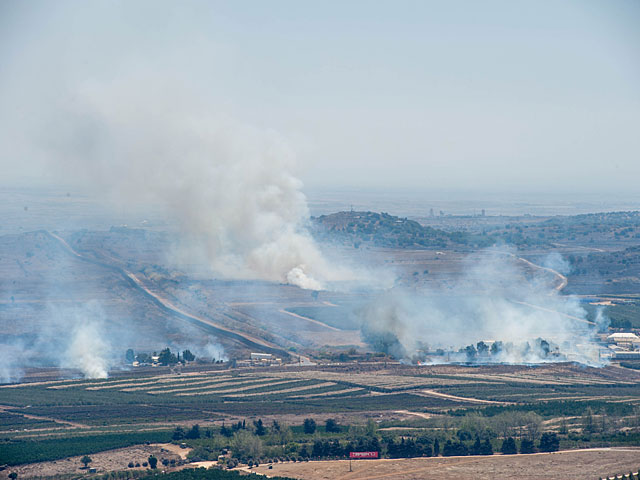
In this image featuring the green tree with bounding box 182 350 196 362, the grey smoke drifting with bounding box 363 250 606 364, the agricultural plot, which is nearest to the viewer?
the agricultural plot

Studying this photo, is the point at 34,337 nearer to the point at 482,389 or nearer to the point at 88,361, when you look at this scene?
the point at 88,361

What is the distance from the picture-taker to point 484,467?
Answer: 4703 cm

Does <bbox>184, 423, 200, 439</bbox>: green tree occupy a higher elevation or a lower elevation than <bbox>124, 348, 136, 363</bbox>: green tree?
lower

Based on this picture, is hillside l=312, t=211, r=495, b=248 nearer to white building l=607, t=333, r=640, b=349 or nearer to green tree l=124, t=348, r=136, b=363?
white building l=607, t=333, r=640, b=349

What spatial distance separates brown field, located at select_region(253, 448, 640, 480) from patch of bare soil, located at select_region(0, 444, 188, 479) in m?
5.72

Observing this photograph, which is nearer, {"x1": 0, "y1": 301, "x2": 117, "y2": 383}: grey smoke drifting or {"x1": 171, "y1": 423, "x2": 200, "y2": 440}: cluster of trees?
{"x1": 171, "y1": 423, "x2": 200, "y2": 440}: cluster of trees

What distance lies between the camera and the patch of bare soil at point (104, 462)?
46.4m

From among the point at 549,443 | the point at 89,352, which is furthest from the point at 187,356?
the point at 549,443

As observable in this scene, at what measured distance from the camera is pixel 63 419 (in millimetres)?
57750

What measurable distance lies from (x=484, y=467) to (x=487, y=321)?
38.8 m

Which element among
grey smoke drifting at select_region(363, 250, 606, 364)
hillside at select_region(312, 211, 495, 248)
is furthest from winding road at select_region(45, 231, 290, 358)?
hillside at select_region(312, 211, 495, 248)

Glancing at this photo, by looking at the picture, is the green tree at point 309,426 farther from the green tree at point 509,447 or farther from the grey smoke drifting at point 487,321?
the grey smoke drifting at point 487,321

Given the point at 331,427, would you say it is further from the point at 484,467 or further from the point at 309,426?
the point at 484,467

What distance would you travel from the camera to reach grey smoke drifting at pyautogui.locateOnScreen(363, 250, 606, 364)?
250 feet
